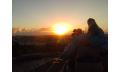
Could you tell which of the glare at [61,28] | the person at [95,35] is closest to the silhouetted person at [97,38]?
the person at [95,35]

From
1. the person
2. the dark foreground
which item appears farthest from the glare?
the person

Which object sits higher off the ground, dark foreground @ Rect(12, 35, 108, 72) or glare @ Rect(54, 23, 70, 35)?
glare @ Rect(54, 23, 70, 35)

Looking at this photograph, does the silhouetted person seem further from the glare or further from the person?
the glare

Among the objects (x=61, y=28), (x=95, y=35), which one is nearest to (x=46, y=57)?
(x=61, y=28)

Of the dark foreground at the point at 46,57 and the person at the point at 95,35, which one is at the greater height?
the person at the point at 95,35

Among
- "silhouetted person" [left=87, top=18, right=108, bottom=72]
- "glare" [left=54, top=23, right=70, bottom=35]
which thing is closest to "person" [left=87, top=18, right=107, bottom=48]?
"silhouetted person" [left=87, top=18, right=108, bottom=72]

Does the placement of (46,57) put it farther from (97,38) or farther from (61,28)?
(97,38)

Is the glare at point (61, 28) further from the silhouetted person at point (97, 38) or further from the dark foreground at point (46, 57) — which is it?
the silhouetted person at point (97, 38)

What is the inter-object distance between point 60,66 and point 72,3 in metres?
0.52
